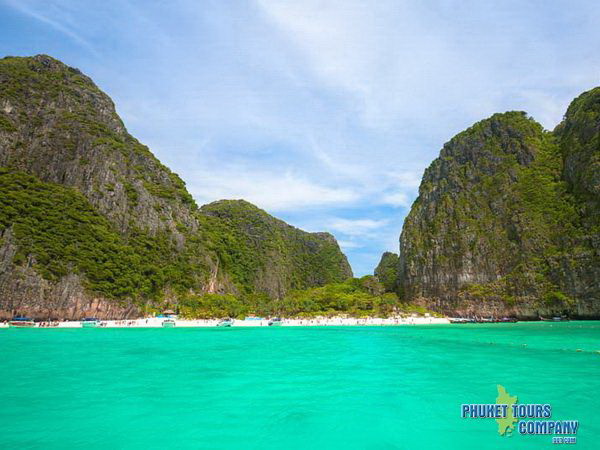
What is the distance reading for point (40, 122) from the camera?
9644 centimetres

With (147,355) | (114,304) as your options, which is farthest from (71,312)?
(147,355)

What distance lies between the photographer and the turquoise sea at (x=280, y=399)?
35.3 ft

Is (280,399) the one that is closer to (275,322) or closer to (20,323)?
(20,323)

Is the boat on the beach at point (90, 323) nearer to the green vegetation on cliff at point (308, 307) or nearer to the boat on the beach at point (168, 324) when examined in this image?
the boat on the beach at point (168, 324)

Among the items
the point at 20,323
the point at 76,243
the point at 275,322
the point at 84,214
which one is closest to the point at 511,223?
the point at 275,322

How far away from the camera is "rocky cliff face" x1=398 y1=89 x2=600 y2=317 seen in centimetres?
8194

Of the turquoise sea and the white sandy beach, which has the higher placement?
the turquoise sea

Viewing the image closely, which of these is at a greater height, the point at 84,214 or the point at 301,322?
the point at 84,214

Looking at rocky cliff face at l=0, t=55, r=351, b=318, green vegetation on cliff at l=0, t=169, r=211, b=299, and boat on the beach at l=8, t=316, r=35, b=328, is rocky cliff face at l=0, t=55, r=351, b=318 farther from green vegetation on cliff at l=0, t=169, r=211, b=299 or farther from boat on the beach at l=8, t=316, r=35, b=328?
boat on the beach at l=8, t=316, r=35, b=328

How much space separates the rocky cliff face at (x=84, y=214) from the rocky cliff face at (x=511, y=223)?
6248 cm

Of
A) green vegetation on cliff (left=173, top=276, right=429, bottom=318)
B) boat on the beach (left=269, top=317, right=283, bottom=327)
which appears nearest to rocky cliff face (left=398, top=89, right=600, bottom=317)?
green vegetation on cliff (left=173, top=276, right=429, bottom=318)

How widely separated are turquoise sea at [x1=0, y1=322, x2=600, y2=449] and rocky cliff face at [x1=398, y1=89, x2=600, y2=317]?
6424 cm

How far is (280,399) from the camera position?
1512 cm

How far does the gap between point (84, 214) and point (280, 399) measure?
8304 centimetres
